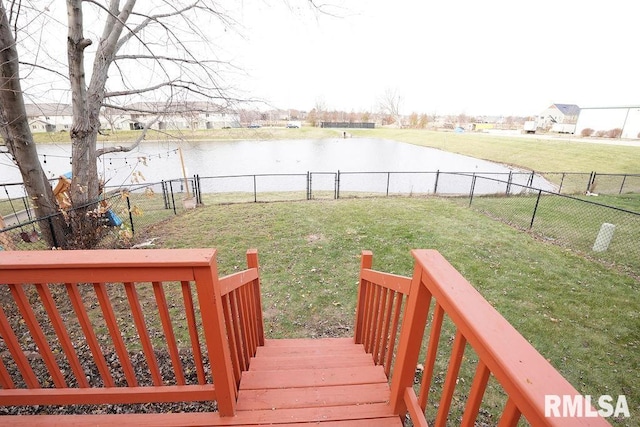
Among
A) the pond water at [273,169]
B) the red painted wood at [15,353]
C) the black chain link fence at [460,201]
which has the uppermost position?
the red painted wood at [15,353]

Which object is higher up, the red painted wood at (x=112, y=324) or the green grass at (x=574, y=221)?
the red painted wood at (x=112, y=324)

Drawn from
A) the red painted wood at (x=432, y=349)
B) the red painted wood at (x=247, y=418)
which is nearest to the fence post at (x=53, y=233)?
the red painted wood at (x=247, y=418)

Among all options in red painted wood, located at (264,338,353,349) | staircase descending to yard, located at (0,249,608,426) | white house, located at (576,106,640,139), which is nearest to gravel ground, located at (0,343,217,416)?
staircase descending to yard, located at (0,249,608,426)

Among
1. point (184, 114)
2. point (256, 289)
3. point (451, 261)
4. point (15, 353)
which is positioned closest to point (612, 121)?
point (451, 261)

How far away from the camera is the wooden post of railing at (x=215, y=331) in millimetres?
1338

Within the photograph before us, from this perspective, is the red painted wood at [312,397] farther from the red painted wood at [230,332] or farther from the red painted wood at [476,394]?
the red painted wood at [476,394]

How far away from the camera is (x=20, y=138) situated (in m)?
4.62

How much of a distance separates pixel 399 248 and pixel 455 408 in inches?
154

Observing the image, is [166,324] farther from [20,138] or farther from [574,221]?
[574,221]

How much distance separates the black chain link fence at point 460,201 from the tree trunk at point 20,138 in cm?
46

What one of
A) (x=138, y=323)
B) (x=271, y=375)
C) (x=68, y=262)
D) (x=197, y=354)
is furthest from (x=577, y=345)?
(x=68, y=262)

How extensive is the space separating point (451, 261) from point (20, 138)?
773cm

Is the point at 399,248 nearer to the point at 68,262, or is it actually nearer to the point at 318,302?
the point at 318,302

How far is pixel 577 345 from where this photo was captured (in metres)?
3.61
